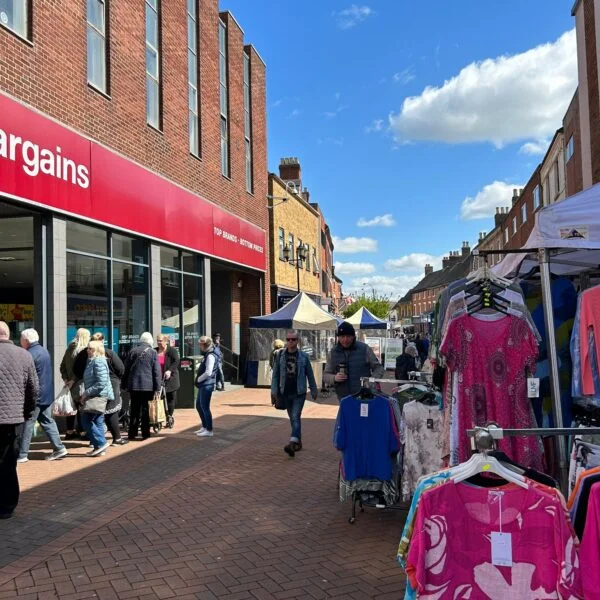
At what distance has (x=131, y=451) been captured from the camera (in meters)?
8.69

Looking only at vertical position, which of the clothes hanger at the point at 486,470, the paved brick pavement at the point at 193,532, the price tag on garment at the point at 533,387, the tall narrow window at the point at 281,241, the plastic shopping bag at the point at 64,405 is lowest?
the paved brick pavement at the point at 193,532

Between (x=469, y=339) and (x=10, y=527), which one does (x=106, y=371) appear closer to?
(x=10, y=527)

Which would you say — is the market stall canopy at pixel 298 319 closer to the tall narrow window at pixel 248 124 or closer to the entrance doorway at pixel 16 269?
the tall narrow window at pixel 248 124

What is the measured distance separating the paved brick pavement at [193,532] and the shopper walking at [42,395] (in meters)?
0.24

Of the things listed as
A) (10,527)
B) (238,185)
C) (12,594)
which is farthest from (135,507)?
(238,185)

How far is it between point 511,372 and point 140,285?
9.87 m

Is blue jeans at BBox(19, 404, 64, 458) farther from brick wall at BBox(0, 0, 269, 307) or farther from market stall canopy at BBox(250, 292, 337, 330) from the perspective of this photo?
market stall canopy at BBox(250, 292, 337, 330)

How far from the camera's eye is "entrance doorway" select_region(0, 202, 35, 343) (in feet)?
31.6

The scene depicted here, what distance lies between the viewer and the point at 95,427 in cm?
819

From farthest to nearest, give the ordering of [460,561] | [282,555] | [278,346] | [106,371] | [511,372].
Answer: [278,346] < [106,371] < [282,555] < [511,372] < [460,561]

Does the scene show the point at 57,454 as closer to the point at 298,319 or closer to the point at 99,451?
the point at 99,451

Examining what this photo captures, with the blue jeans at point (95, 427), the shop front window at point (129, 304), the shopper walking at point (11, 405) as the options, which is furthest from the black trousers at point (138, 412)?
the shopper walking at point (11, 405)

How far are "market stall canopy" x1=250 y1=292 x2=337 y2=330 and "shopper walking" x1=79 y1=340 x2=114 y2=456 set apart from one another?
7.92m

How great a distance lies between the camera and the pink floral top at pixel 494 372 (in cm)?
389
